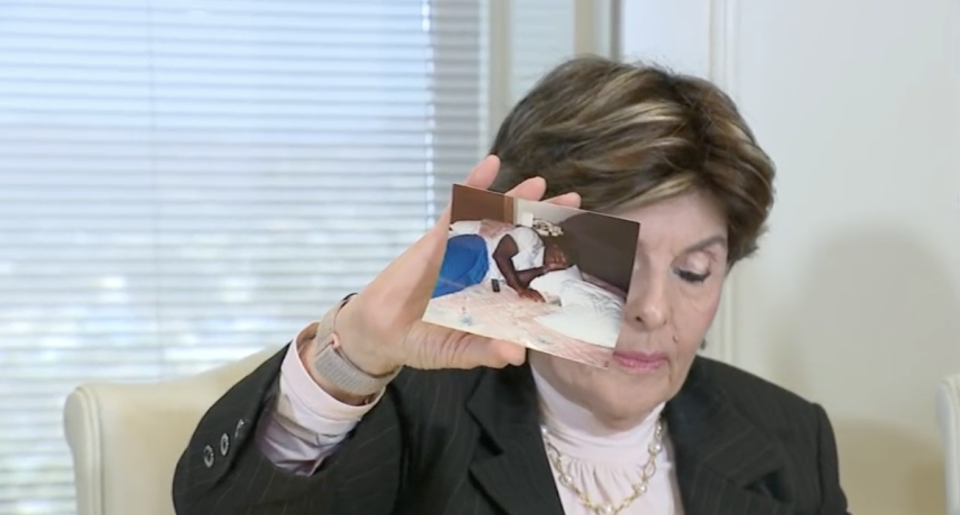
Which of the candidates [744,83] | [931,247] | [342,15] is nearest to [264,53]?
[342,15]

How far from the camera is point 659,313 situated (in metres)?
1.05

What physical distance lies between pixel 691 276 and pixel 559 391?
0.20 m

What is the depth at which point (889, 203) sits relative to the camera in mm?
1725

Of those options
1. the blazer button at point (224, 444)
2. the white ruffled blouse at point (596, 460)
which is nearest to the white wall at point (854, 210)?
the white ruffled blouse at point (596, 460)

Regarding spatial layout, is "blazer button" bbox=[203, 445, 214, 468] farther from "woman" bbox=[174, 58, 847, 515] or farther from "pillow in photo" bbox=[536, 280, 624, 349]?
"pillow in photo" bbox=[536, 280, 624, 349]

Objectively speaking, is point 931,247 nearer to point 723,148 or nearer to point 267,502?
point 723,148

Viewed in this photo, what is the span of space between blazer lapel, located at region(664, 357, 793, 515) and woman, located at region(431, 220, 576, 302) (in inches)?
16.8

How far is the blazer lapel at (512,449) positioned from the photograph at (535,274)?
0.26 m

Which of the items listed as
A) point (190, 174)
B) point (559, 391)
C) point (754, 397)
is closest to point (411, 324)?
point (559, 391)

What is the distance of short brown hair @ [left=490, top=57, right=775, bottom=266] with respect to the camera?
104 cm

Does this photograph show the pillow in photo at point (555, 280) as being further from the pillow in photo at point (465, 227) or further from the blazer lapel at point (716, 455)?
the blazer lapel at point (716, 455)

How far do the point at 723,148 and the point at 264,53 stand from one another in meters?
1.03

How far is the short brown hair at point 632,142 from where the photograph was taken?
1.04 metres

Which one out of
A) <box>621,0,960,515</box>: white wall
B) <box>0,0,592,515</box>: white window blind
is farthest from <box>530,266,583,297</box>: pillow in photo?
<box>0,0,592,515</box>: white window blind
